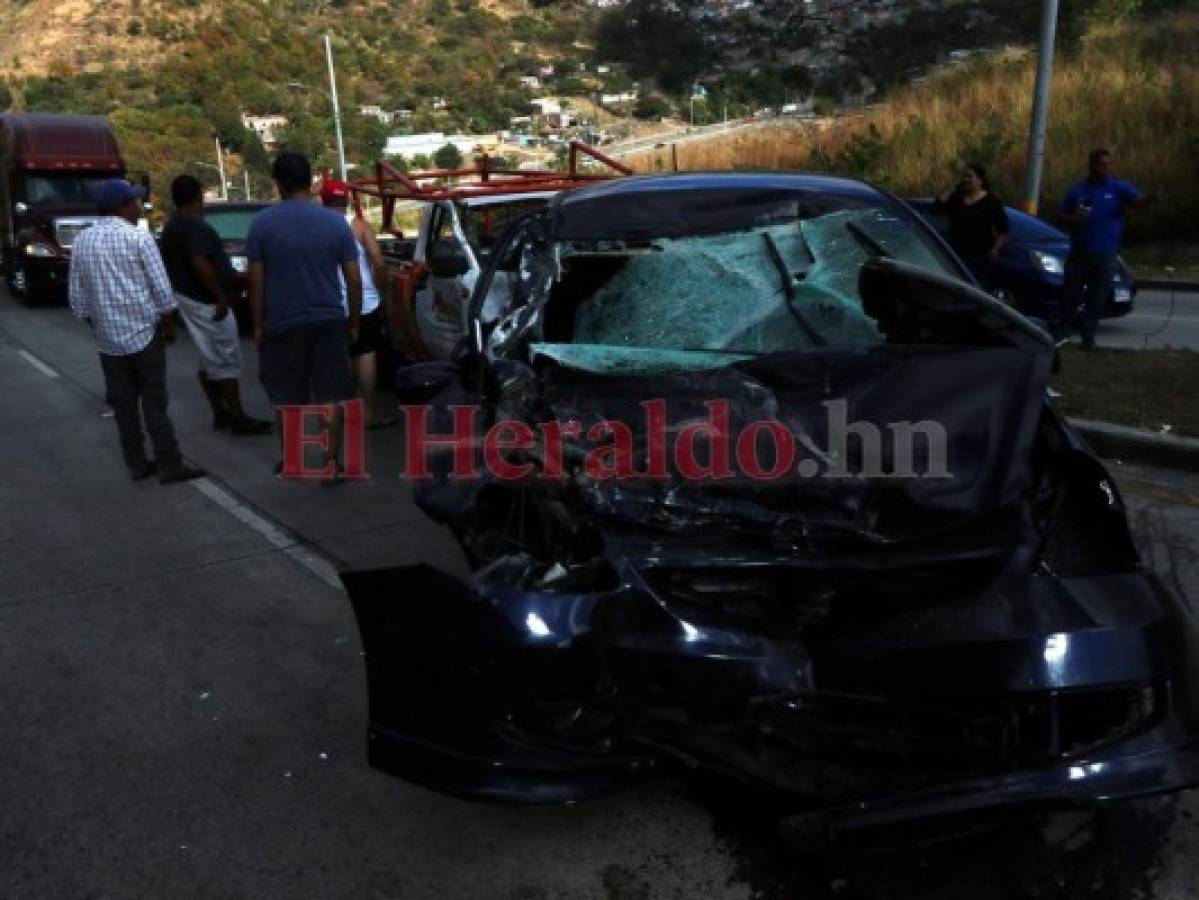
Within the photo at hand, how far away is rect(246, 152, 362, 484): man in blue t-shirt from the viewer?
527cm

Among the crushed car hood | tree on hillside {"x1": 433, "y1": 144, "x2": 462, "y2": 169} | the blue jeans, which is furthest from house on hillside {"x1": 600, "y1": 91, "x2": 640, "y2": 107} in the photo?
the crushed car hood

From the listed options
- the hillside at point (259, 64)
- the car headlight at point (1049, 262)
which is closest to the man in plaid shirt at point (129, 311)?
the car headlight at point (1049, 262)

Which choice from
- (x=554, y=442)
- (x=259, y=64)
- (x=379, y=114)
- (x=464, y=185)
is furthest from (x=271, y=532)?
(x=259, y=64)

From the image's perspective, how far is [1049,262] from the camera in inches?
378

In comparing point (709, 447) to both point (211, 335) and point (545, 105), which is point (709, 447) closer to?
point (211, 335)

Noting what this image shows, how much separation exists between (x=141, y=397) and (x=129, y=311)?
20.7 inches

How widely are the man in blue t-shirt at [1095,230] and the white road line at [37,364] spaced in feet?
30.0

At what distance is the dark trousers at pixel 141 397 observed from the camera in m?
5.88

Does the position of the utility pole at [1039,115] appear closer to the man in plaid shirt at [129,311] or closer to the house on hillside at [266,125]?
the man in plaid shirt at [129,311]

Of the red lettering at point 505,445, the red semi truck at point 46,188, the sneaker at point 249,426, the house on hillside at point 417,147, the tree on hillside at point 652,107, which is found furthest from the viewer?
the tree on hillside at point 652,107

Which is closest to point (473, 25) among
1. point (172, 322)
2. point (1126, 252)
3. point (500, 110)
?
point (500, 110)

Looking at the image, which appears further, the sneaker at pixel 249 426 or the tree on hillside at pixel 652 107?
the tree on hillside at pixel 652 107

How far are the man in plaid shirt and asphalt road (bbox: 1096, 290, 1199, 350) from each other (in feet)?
24.6

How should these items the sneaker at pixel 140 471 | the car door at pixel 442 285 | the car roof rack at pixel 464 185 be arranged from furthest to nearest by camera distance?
the car roof rack at pixel 464 185 → the car door at pixel 442 285 → the sneaker at pixel 140 471
